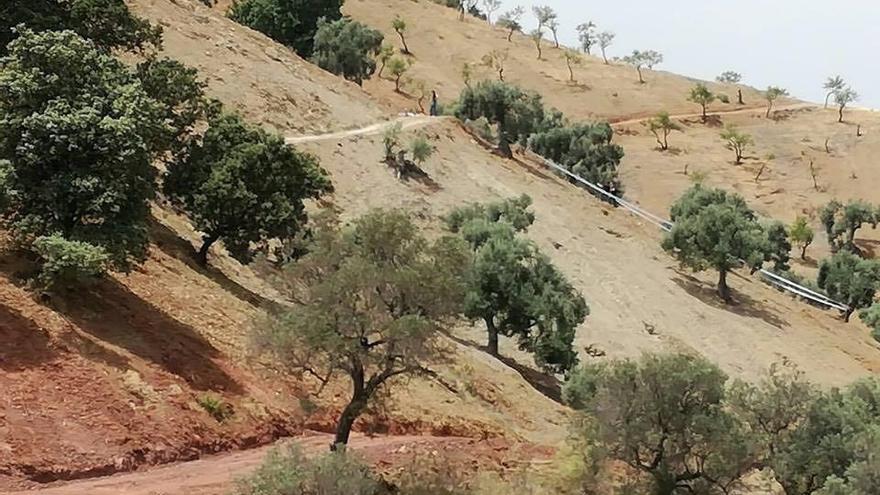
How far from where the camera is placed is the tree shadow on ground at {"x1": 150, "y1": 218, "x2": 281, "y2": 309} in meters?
30.3

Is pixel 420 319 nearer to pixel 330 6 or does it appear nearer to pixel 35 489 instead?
pixel 35 489

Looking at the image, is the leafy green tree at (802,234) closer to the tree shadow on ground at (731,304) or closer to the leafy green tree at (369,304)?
the tree shadow on ground at (731,304)

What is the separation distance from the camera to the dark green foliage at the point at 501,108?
6594 centimetres

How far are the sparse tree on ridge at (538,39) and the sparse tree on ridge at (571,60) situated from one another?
3.18m

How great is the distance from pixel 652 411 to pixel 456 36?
334 ft

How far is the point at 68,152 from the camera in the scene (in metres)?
23.4

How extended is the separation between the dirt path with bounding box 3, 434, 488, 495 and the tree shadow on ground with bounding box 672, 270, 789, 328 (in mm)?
33012

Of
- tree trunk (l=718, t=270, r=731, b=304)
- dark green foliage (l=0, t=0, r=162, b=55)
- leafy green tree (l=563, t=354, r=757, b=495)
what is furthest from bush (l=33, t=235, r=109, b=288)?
tree trunk (l=718, t=270, r=731, b=304)

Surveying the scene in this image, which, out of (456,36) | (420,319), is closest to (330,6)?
(456,36)

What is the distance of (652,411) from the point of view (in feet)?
73.5

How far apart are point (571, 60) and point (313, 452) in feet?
348

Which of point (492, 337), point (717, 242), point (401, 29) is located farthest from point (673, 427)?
point (401, 29)

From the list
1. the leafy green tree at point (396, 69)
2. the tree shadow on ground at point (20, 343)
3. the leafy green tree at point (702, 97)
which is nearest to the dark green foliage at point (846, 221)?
the leafy green tree at point (702, 97)

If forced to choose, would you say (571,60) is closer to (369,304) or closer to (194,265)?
(194,265)
